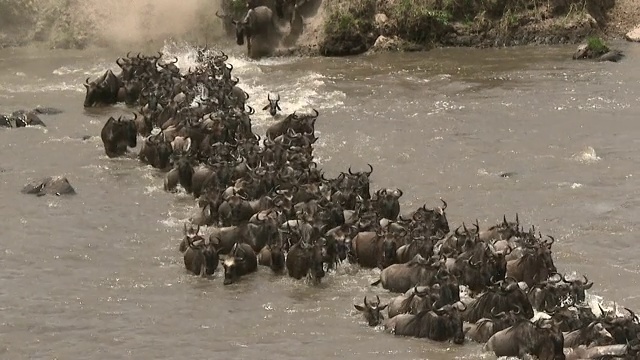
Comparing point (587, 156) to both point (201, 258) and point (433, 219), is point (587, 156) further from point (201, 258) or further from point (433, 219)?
point (201, 258)

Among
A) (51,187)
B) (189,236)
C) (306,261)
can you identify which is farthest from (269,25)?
(306,261)

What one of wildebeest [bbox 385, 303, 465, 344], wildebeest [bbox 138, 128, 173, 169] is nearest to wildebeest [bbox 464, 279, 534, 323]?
wildebeest [bbox 385, 303, 465, 344]

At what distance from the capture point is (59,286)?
1655cm

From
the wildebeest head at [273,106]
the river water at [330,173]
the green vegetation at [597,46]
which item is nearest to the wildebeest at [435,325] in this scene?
the river water at [330,173]

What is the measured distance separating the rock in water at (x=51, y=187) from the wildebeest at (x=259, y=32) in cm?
1171

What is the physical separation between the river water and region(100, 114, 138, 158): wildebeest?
0.35m

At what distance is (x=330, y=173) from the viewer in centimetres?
2136

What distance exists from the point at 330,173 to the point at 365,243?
4.80m

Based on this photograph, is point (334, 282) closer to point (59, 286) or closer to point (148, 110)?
point (59, 286)

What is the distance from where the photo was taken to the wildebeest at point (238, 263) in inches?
644

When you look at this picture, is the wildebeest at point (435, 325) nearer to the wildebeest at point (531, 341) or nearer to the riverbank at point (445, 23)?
the wildebeest at point (531, 341)

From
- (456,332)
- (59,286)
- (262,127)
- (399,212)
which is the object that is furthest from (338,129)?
(456,332)

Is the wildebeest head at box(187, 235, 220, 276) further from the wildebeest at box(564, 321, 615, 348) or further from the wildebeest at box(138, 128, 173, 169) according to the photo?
the wildebeest at box(138, 128, 173, 169)

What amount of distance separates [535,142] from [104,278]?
9.38 metres
